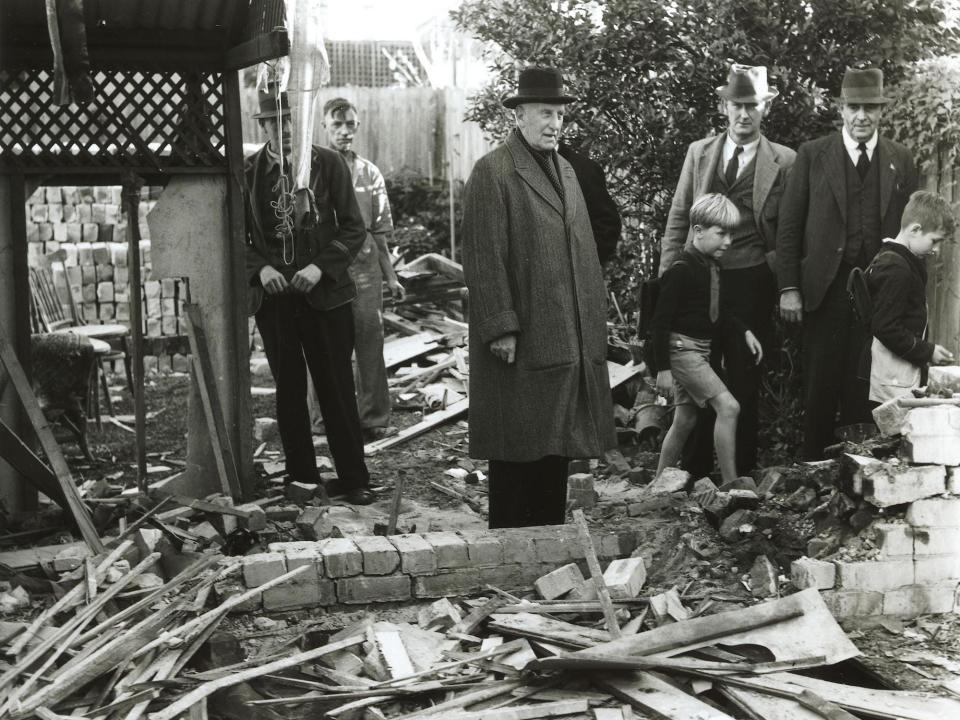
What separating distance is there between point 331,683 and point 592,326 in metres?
2.32

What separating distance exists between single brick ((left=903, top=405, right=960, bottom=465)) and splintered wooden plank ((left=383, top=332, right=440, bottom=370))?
791cm

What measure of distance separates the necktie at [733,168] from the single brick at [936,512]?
3.11 m

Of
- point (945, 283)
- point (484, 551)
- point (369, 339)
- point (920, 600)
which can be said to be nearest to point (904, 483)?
point (920, 600)

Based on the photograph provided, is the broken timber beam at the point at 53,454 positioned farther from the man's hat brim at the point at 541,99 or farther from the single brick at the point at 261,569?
the man's hat brim at the point at 541,99

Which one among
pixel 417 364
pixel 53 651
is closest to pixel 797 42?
pixel 417 364

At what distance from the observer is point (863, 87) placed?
7.34m

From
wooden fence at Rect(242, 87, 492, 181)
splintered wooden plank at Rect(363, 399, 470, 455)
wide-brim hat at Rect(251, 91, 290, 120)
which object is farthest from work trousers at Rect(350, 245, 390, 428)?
wooden fence at Rect(242, 87, 492, 181)

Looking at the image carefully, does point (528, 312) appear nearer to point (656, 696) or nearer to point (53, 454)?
point (656, 696)

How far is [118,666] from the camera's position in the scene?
4762 millimetres

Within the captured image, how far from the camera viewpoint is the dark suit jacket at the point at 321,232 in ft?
26.3

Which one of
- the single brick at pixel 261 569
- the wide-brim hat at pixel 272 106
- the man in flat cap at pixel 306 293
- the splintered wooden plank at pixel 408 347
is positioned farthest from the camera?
the splintered wooden plank at pixel 408 347

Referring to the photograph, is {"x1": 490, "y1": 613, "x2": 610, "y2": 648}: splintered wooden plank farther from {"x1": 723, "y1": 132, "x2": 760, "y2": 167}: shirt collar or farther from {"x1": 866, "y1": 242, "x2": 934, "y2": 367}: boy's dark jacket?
{"x1": 723, "y1": 132, "x2": 760, "y2": 167}: shirt collar

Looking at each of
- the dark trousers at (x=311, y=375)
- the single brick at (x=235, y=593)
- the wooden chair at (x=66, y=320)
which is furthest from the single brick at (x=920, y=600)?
the wooden chair at (x=66, y=320)

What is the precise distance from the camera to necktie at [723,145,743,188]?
7.86 m
